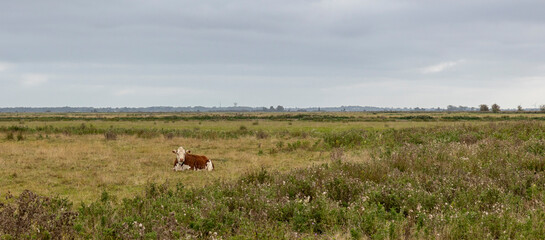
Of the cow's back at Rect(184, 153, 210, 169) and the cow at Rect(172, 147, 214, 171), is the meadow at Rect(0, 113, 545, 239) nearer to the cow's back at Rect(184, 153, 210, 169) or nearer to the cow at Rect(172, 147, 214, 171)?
the cow at Rect(172, 147, 214, 171)

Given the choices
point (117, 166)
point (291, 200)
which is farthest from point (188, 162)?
point (291, 200)

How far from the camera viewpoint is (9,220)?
5426 mm

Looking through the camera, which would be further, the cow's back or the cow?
the cow's back

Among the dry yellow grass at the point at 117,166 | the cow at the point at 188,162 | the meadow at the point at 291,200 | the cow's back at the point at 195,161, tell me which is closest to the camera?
the meadow at the point at 291,200

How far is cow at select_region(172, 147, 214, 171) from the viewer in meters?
14.3

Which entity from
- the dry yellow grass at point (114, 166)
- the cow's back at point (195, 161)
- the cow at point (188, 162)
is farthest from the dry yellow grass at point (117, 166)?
the cow's back at point (195, 161)

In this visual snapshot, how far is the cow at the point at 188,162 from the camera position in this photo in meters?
14.3

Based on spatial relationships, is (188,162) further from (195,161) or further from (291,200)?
(291,200)

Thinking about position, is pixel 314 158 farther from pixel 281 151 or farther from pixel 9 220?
pixel 9 220

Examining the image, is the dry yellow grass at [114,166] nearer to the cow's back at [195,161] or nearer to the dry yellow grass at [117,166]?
the dry yellow grass at [117,166]

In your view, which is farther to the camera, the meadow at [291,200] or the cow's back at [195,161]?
the cow's back at [195,161]

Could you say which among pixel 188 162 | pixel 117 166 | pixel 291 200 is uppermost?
pixel 291 200

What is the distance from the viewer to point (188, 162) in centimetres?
1449

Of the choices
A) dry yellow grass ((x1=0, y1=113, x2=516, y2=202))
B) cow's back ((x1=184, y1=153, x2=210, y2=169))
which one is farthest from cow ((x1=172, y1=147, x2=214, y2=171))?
dry yellow grass ((x1=0, y1=113, x2=516, y2=202))
